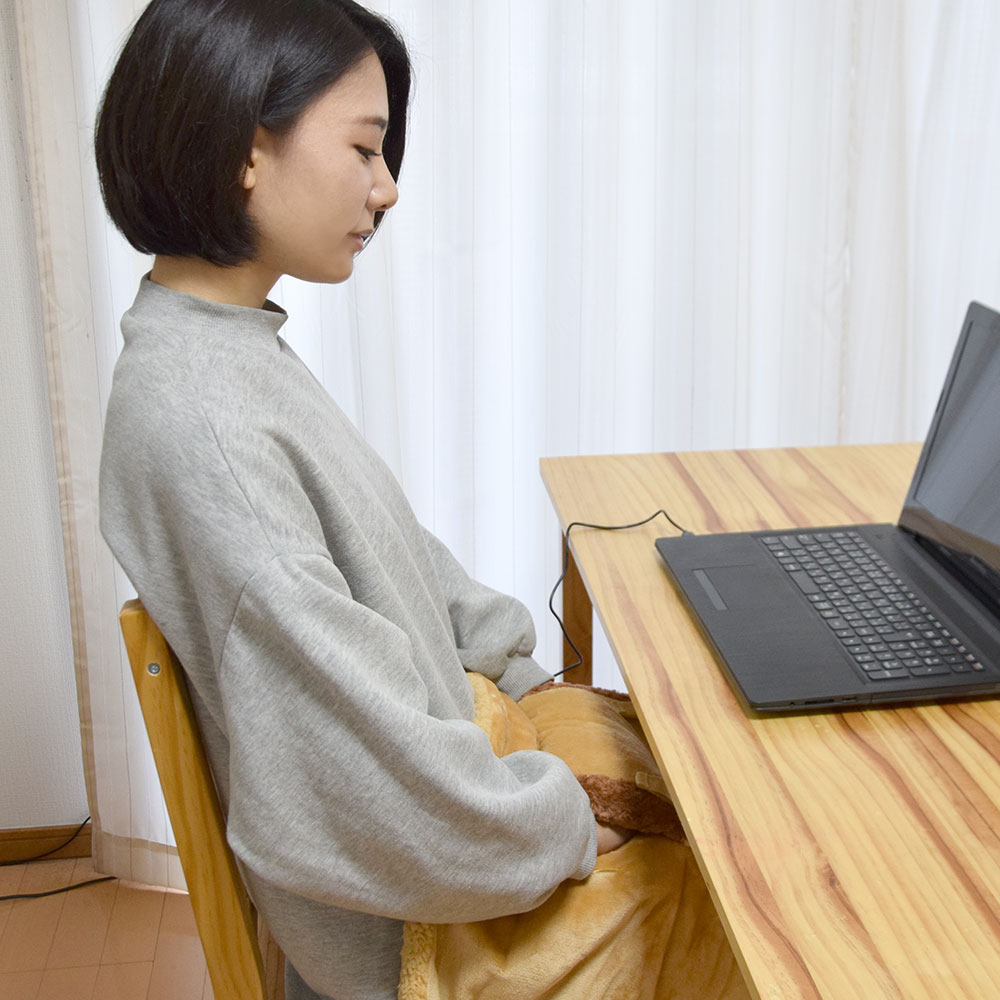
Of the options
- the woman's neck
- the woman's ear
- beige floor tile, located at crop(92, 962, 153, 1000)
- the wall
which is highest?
the woman's ear

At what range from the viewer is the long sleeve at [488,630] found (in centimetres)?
124

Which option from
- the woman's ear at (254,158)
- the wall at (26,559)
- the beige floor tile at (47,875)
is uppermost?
the woman's ear at (254,158)

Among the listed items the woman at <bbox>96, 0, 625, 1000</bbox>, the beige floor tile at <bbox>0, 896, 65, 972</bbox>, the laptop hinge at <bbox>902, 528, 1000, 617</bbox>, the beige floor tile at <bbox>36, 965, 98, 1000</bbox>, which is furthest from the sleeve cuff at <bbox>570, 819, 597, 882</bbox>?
the beige floor tile at <bbox>0, 896, 65, 972</bbox>

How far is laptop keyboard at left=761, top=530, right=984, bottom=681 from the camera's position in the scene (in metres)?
0.94

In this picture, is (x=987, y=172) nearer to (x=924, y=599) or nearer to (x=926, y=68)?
(x=926, y=68)

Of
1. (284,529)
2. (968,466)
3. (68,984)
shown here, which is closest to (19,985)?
(68,984)

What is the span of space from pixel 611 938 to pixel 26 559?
49.9 inches

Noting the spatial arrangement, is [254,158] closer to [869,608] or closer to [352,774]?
[352,774]

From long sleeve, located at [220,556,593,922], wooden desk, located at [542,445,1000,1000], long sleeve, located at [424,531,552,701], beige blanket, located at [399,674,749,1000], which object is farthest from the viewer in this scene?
Answer: long sleeve, located at [424,531,552,701]

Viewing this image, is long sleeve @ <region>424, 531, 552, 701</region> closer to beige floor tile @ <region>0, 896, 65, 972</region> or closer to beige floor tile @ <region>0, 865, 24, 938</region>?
beige floor tile @ <region>0, 896, 65, 972</region>

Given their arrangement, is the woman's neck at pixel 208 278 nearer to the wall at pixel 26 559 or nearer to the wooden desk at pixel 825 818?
the wooden desk at pixel 825 818

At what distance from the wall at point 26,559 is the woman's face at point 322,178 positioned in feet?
3.00

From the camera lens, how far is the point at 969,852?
2.43ft

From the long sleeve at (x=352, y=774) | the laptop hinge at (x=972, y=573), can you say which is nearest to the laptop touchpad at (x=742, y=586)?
the laptop hinge at (x=972, y=573)
